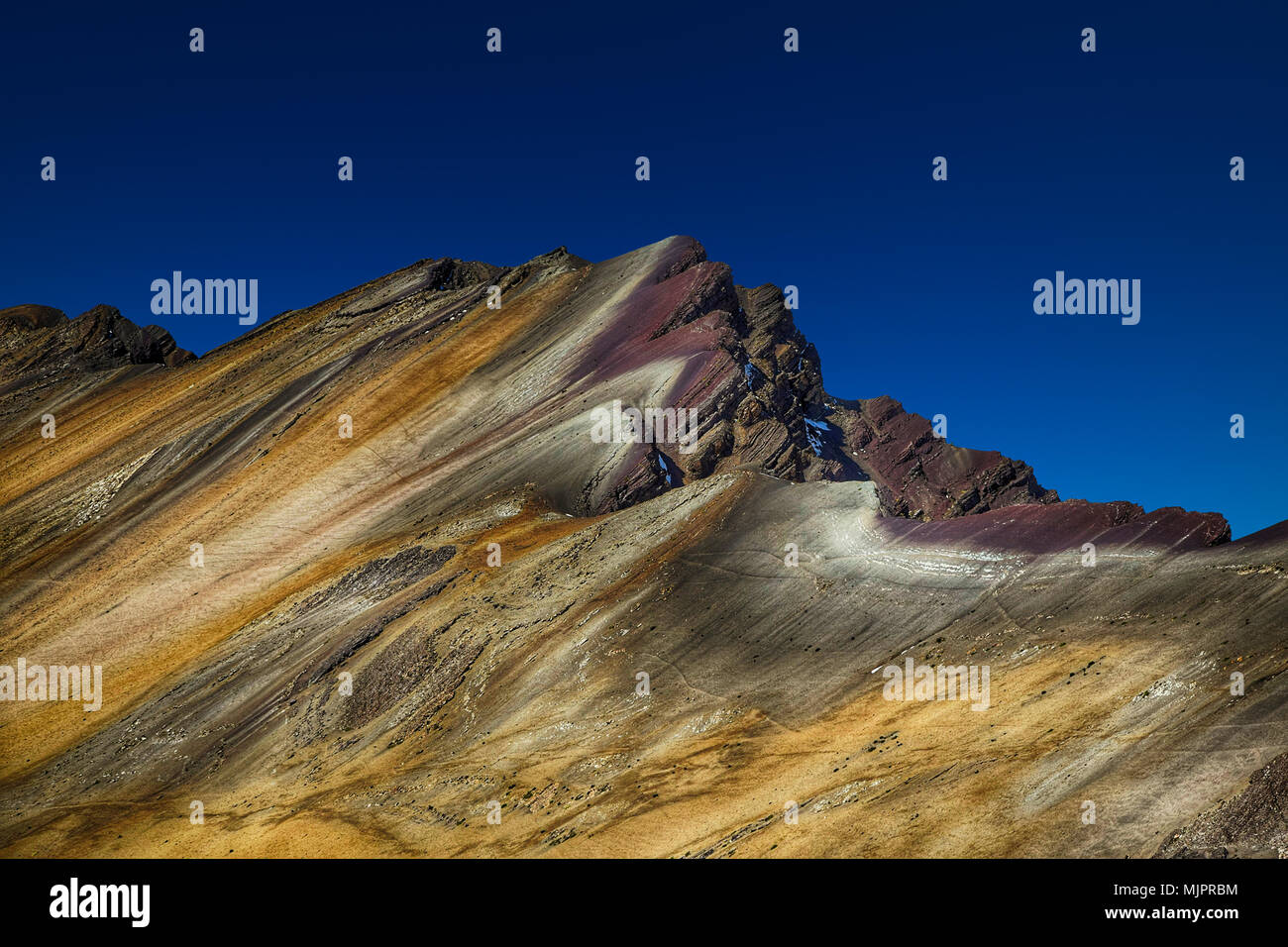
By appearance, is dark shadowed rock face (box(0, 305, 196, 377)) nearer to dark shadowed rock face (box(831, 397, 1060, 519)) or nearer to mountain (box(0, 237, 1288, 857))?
mountain (box(0, 237, 1288, 857))

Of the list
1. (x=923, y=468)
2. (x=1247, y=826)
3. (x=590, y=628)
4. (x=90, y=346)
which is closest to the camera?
(x=1247, y=826)

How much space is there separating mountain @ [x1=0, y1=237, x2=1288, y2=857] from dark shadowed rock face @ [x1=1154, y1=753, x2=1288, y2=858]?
0.16 metres

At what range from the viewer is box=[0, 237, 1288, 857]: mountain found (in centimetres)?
2755

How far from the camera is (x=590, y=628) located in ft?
143

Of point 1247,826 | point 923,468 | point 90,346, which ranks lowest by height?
point 1247,826

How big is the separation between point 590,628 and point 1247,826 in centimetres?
2689

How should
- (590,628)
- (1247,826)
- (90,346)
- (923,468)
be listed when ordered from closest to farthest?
(1247,826), (590,628), (923,468), (90,346)

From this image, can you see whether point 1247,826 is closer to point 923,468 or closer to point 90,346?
point 923,468

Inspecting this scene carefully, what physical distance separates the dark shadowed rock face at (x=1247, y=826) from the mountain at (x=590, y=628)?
0.53 feet

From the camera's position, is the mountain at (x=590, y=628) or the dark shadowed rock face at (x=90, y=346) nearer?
the mountain at (x=590, y=628)

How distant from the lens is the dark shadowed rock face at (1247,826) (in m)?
19.7

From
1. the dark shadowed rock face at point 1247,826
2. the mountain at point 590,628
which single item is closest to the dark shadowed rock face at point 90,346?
the mountain at point 590,628

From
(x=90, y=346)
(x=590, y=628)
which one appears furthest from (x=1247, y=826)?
(x=90, y=346)

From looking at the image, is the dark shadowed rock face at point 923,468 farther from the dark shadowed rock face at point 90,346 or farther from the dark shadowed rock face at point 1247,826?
the dark shadowed rock face at point 90,346
